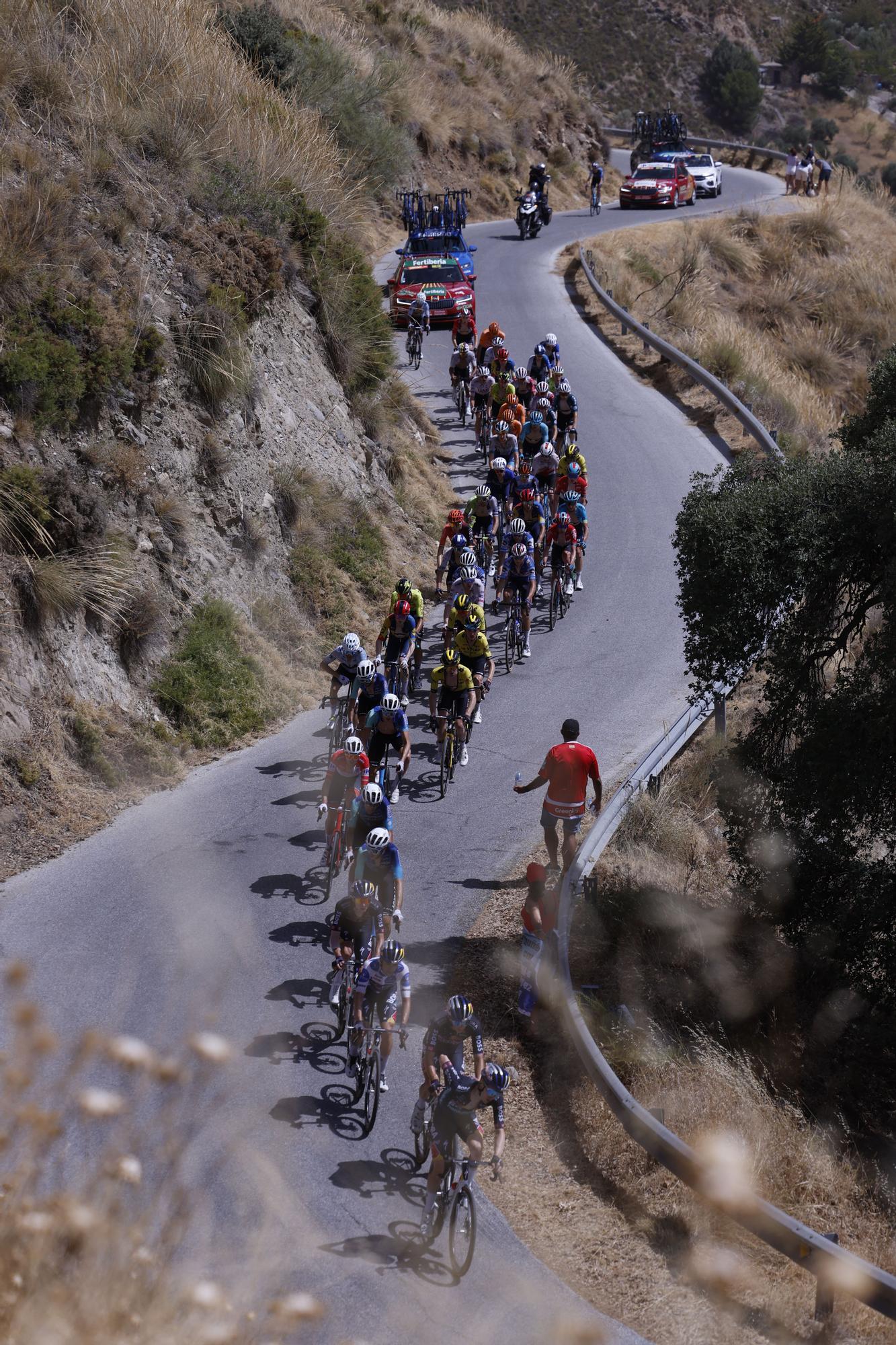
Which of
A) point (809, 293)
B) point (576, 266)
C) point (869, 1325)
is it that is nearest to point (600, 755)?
point (869, 1325)

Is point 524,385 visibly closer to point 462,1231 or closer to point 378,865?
point 378,865

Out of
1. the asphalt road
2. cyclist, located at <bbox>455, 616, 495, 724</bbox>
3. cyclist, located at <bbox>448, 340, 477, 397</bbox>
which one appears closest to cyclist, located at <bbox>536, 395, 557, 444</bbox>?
the asphalt road

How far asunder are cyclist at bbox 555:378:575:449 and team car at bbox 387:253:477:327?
6917mm

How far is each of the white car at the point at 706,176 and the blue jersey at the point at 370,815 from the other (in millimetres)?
45168

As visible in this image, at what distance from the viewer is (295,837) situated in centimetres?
1322

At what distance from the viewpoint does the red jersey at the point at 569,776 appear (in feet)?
40.2

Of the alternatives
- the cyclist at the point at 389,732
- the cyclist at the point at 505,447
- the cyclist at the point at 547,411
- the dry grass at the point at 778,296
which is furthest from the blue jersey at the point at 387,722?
the dry grass at the point at 778,296

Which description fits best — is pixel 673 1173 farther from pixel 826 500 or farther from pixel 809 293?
pixel 809 293

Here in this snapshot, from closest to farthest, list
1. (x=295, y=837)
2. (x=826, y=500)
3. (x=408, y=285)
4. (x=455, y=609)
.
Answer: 1. (x=826, y=500)
2. (x=295, y=837)
3. (x=455, y=609)
4. (x=408, y=285)

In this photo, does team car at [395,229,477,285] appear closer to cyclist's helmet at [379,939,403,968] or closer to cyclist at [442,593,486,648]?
cyclist at [442,593,486,648]

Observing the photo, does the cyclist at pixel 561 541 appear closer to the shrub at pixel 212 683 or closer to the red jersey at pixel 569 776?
the shrub at pixel 212 683

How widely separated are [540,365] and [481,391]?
4.04ft

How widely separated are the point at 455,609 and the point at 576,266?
26.5 meters

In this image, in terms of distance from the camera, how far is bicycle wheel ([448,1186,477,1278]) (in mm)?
7852
